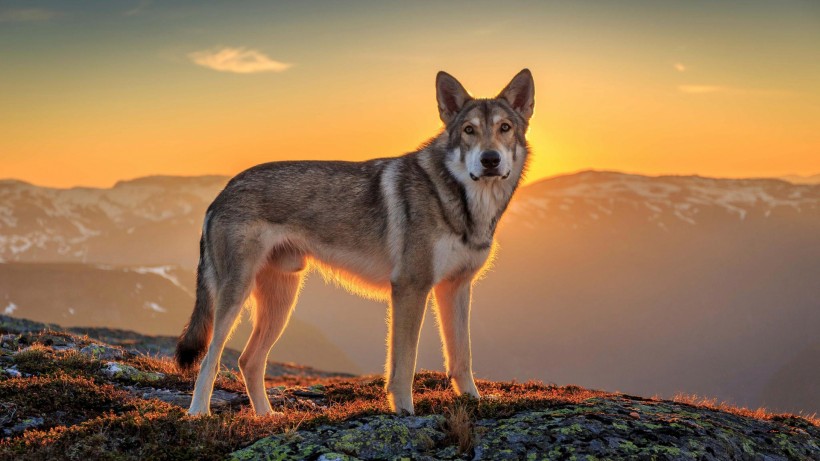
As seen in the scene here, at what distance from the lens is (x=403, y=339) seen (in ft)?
29.9

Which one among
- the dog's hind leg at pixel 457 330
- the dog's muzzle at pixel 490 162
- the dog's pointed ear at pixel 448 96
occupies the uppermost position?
the dog's pointed ear at pixel 448 96

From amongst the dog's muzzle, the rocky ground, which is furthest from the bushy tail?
the dog's muzzle

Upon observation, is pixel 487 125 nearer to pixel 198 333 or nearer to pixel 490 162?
pixel 490 162

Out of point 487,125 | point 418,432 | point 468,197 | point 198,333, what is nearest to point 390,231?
point 468,197

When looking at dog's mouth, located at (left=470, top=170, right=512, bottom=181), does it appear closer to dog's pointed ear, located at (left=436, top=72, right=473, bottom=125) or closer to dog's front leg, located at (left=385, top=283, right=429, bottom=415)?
dog's pointed ear, located at (left=436, top=72, right=473, bottom=125)

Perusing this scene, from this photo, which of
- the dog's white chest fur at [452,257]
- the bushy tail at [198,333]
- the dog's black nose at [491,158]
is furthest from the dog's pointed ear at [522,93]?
the bushy tail at [198,333]

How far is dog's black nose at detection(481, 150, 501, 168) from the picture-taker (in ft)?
29.1

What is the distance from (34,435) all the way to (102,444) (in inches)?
43.5

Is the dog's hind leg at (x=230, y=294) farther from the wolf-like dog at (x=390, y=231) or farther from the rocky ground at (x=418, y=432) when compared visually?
the rocky ground at (x=418, y=432)

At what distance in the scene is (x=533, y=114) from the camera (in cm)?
998

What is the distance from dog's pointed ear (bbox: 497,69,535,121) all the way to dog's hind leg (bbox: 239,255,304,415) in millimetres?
4152

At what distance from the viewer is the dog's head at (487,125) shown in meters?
8.98

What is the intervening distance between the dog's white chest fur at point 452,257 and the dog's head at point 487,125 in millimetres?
895

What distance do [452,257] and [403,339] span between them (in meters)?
1.25
